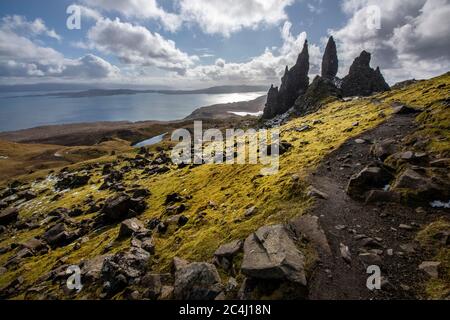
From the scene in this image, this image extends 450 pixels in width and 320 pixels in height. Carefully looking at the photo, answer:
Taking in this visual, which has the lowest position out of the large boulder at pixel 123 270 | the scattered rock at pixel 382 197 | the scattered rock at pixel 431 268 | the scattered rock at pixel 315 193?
the large boulder at pixel 123 270

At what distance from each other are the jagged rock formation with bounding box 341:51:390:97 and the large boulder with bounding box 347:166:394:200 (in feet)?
509

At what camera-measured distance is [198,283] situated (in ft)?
58.9

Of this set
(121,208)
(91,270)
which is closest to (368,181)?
(91,270)

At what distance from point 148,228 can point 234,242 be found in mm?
15718

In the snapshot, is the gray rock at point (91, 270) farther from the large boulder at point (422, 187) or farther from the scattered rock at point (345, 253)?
the large boulder at point (422, 187)

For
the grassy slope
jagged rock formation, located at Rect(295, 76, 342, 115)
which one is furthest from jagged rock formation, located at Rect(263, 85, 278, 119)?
the grassy slope

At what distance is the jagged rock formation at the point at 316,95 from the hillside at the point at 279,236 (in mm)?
99987

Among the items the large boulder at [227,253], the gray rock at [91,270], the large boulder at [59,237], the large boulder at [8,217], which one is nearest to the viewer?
the large boulder at [227,253]

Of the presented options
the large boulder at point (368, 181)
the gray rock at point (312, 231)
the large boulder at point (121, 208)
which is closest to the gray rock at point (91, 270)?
the large boulder at point (121, 208)

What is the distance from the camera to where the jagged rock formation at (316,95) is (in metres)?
142

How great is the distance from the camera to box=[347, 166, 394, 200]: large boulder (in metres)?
24.5

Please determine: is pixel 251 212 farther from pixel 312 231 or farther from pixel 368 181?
pixel 368 181
